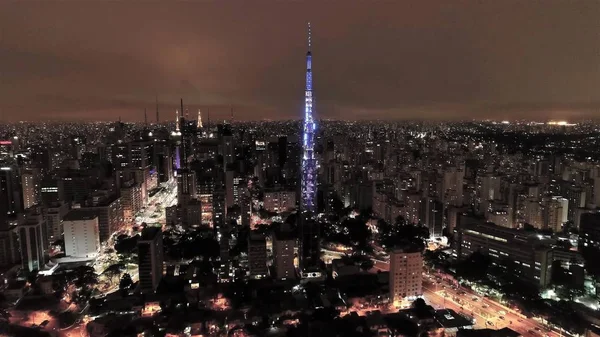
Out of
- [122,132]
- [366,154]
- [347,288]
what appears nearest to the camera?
[347,288]

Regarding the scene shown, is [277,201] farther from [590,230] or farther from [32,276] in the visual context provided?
[590,230]

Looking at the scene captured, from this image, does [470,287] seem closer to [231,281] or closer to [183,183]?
[231,281]

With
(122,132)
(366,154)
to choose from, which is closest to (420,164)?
(366,154)

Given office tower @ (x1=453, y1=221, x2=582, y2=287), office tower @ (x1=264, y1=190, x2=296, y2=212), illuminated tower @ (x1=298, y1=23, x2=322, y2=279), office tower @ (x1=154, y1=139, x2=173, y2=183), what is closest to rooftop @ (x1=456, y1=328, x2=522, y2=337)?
office tower @ (x1=453, y1=221, x2=582, y2=287)

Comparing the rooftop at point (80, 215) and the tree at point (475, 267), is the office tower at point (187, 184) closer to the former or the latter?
the rooftop at point (80, 215)

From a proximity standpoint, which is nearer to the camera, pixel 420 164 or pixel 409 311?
pixel 409 311

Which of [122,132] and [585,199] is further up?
[122,132]
